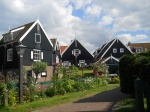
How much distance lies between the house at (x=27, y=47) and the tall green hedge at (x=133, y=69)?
2597 cm

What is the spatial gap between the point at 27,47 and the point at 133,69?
2794 cm

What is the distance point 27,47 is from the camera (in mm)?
37531

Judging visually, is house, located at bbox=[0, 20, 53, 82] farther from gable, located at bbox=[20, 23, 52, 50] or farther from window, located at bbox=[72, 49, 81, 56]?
window, located at bbox=[72, 49, 81, 56]

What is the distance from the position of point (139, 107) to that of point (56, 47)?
146ft

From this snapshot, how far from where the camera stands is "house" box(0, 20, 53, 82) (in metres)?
37.2

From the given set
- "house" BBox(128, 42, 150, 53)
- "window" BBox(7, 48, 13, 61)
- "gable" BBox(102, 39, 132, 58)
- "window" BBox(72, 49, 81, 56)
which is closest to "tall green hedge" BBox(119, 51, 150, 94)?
"window" BBox(7, 48, 13, 61)

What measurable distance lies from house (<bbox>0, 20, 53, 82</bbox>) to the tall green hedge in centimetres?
2597

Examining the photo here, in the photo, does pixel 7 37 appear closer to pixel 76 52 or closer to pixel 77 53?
pixel 76 52

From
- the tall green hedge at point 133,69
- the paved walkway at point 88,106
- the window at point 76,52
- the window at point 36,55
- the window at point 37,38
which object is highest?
the window at point 37,38

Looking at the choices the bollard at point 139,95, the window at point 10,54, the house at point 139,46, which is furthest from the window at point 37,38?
the house at point 139,46

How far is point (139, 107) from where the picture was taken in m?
5.20

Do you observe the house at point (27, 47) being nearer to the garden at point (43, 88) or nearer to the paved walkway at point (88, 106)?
the garden at point (43, 88)

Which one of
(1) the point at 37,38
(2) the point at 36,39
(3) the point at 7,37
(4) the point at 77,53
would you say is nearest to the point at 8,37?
(3) the point at 7,37

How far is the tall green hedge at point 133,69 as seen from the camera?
11094 mm
